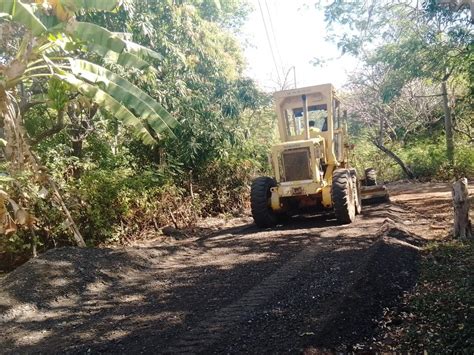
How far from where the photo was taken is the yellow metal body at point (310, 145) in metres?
9.30

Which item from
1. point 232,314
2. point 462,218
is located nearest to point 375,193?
point 462,218

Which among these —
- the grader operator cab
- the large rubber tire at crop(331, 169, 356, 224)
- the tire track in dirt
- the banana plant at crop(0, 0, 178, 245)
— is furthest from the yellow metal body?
the tire track in dirt

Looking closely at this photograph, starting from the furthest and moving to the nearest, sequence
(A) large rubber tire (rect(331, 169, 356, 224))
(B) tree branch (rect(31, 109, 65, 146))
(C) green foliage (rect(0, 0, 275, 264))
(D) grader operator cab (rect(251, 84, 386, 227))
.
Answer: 1. (D) grader operator cab (rect(251, 84, 386, 227))
2. (B) tree branch (rect(31, 109, 65, 146))
3. (A) large rubber tire (rect(331, 169, 356, 224))
4. (C) green foliage (rect(0, 0, 275, 264))

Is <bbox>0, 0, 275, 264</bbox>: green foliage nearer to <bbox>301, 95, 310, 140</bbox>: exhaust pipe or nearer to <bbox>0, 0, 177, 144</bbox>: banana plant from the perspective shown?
<bbox>0, 0, 177, 144</bbox>: banana plant

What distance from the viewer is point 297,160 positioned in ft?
30.9

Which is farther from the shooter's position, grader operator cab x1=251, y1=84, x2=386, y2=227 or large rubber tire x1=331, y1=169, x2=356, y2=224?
grader operator cab x1=251, y1=84, x2=386, y2=227

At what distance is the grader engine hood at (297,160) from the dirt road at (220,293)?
4.07ft

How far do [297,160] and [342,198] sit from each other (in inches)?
49.6

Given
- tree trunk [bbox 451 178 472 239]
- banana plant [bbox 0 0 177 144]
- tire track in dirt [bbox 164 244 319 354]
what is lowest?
tire track in dirt [bbox 164 244 319 354]

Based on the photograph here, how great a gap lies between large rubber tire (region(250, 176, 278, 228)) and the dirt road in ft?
2.38

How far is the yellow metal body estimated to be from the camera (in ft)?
30.5

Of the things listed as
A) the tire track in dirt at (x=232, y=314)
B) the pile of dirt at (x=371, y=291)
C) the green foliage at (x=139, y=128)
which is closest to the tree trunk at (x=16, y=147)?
the green foliage at (x=139, y=128)

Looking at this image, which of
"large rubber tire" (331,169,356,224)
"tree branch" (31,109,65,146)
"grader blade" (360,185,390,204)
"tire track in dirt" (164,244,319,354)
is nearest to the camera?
"tire track in dirt" (164,244,319,354)

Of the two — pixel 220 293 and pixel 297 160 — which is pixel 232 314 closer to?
pixel 220 293
